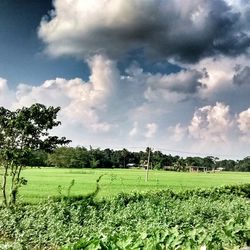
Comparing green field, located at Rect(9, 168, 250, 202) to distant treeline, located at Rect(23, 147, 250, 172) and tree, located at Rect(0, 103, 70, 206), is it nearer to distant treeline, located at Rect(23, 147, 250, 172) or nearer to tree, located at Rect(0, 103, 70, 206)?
tree, located at Rect(0, 103, 70, 206)

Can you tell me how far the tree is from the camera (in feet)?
57.0

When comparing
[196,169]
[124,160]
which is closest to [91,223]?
[124,160]

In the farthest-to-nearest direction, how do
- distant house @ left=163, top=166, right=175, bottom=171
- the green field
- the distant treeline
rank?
distant house @ left=163, top=166, right=175, bottom=171
the distant treeline
the green field

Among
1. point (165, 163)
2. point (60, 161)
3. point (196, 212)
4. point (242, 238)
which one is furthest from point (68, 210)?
point (165, 163)

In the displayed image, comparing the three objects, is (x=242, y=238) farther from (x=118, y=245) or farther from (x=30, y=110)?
(x=30, y=110)

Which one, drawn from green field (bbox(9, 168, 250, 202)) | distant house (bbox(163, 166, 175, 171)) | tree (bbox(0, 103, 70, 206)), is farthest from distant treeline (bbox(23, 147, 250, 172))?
tree (bbox(0, 103, 70, 206))

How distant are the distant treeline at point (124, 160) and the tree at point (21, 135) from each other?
52.6 metres

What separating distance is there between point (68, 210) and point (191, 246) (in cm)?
799

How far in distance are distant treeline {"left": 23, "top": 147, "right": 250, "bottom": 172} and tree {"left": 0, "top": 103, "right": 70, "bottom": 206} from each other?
52.6 meters

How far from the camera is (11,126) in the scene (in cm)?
1750

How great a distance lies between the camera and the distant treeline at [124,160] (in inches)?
4109

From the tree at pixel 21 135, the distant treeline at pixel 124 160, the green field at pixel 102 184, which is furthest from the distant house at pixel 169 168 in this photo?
the tree at pixel 21 135

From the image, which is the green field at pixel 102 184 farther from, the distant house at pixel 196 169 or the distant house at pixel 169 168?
the distant house at pixel 196 169

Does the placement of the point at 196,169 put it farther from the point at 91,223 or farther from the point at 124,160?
the point at 91,223
